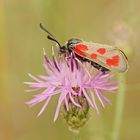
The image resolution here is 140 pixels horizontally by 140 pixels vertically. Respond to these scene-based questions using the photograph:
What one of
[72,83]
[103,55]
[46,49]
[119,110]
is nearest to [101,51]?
[103,55]

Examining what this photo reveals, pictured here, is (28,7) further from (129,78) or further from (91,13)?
(129,78)

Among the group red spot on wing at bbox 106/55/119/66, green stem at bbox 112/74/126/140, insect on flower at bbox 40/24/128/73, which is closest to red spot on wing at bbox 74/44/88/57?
insect on flower at bbox 40/24/128/73

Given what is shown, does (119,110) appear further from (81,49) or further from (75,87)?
(81,49)

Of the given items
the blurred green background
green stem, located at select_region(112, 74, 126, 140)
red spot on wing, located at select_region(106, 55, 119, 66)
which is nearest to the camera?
red spot on wing, located at select_region(106, 55, 119, 66)

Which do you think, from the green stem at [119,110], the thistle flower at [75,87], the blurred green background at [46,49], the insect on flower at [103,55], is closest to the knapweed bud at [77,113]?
the thistle flower at [75,87]

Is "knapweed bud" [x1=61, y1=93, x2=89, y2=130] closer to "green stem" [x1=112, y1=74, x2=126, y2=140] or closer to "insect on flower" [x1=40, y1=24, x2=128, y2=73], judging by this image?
"insect on flower" [x1=40, y1=24, x2=128, y2=73]

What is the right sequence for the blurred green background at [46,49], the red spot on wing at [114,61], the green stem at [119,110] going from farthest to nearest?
the blurred green background at [46,49], the green stem at [119,110], the red spot on wing at [114,61]

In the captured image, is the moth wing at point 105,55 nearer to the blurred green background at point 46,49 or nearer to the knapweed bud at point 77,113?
the knapweed bud at point 77,113

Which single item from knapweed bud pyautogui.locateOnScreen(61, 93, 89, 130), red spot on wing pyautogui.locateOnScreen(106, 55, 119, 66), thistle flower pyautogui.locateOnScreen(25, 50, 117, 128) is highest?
red spot on wing pyautogui.locateOnScreen(106, 55, 119, 66)
